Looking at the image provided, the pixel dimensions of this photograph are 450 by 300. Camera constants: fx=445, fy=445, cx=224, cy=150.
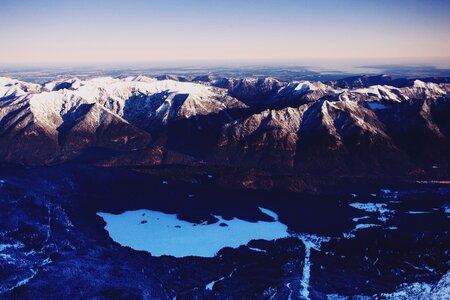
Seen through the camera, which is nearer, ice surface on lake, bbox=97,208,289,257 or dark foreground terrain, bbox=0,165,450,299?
dark foreground terrain, bbox=0,165,450,299

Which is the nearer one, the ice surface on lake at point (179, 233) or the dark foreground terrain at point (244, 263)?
the dark foreground terrain at point (244, 263)

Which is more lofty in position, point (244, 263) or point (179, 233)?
point (179, 233)

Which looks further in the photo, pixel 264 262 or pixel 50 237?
pixel 50 237

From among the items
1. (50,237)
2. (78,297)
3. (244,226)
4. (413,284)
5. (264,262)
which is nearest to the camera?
(78,297)

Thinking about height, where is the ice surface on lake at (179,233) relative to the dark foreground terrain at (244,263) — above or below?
below

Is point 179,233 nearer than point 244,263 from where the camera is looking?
No

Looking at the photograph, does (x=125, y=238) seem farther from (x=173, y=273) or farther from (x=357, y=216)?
(x=357, y=216)

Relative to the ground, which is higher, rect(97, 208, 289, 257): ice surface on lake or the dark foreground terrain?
the dark foreground terrain

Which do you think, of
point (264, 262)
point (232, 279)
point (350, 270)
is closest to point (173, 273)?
point (232, 279)
